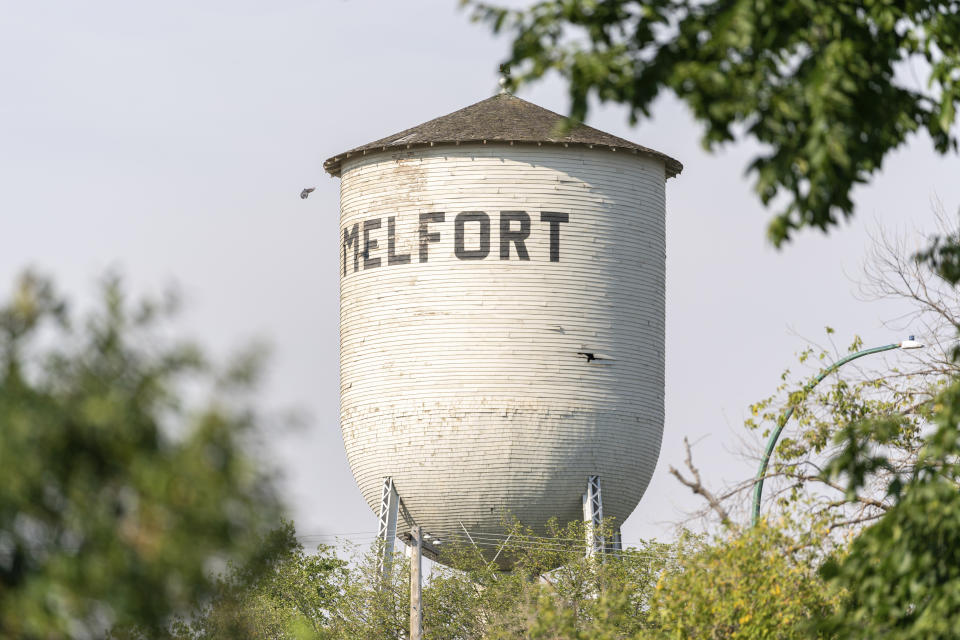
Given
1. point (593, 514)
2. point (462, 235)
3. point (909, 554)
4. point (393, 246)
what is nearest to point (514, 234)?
point (462, 235)

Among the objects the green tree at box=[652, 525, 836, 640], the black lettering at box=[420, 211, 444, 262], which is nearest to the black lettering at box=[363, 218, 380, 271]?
the black lettering at box=[420, 211, 444, 262]

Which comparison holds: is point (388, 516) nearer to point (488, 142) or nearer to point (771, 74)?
point (488, 142)

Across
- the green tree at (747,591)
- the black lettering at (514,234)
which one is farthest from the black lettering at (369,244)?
the green tree at (747,591)

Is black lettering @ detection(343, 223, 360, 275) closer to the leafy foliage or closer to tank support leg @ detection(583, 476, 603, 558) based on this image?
tank support leg @ detection(583, 476, 603, 558)

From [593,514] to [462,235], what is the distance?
18.1 ft

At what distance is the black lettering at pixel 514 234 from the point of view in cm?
3095

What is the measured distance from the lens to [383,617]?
34125mm

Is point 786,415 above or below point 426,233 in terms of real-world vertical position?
below

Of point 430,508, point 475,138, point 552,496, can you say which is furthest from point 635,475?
point 475,138

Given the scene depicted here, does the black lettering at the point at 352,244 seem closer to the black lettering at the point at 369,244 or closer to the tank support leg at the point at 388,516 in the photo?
the black lettering at the point at 369,244

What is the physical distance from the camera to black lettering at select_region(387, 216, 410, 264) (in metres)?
31.3

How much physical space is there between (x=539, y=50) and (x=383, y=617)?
80.8 feet

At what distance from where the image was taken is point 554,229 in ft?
102

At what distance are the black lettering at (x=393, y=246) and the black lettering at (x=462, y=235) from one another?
94 centimetres
